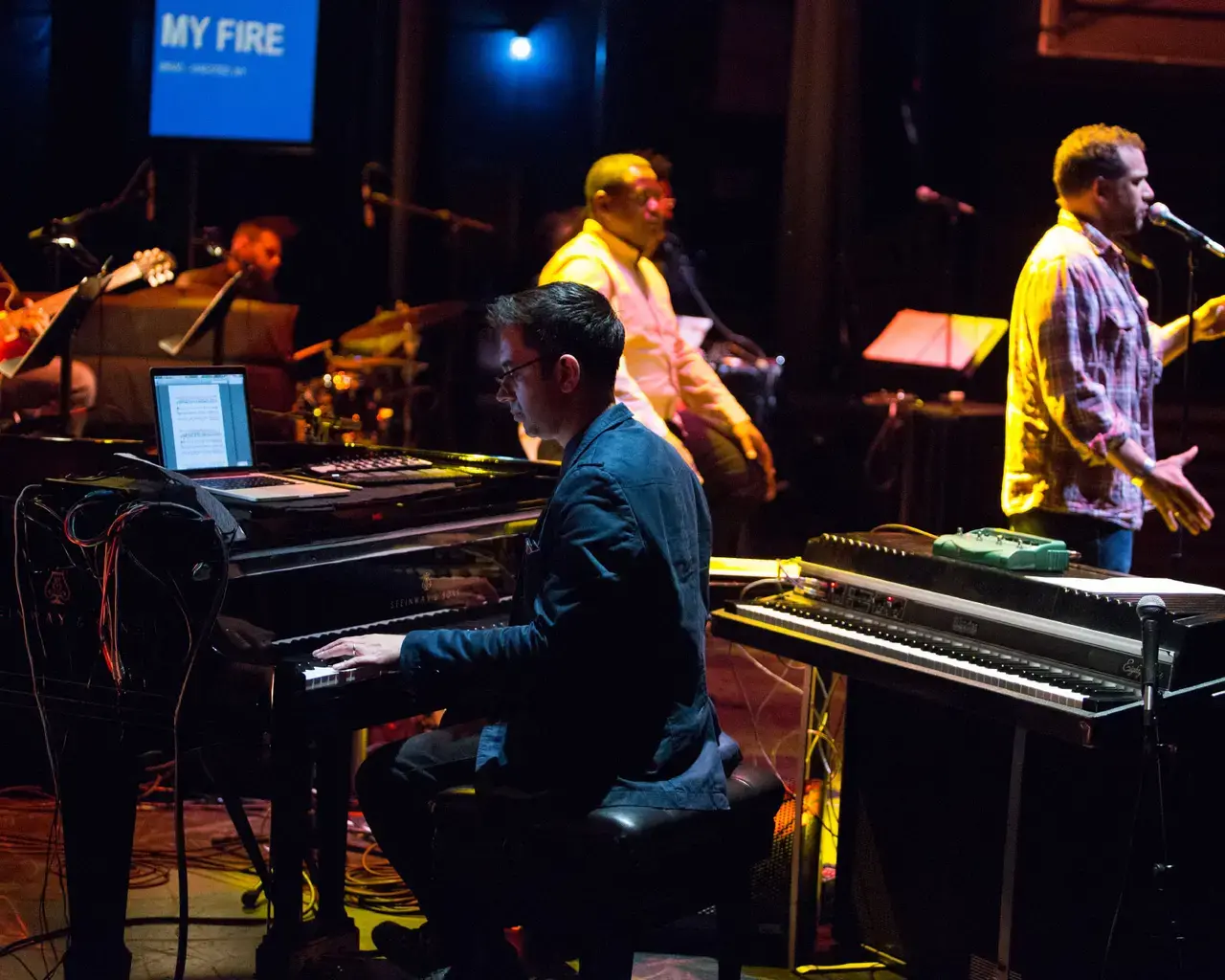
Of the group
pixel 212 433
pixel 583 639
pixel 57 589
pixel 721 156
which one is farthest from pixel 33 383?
pixel 721 156

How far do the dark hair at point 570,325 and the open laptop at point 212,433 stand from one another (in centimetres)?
72

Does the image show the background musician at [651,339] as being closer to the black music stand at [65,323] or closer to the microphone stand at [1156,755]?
the black music stand at [65,323]

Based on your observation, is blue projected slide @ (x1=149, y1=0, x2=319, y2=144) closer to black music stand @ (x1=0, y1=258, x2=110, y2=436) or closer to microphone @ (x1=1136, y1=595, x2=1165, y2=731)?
black music stand @ (x1=0, y1=258, x2=110, y2=436)

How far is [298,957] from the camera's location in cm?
318

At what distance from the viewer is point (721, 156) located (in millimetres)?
9477

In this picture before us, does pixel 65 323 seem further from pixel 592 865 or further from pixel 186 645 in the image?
pixel 592 865

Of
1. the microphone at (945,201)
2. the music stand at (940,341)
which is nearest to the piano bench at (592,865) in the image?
the music stand at (940,341)

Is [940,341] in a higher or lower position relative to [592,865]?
higher

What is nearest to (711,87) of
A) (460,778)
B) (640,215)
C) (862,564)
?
(640,215)

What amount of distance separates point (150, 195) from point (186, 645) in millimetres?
6276

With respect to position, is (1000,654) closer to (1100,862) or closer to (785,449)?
(1100,862)

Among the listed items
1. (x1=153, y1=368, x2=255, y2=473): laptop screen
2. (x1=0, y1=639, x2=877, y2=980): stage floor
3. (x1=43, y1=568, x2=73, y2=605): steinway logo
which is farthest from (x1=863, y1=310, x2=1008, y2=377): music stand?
Answer: (x1=43, y1=568, x2=73, y2=605): steinway logo

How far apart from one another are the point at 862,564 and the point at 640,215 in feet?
6.69

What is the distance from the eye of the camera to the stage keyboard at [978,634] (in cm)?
273
